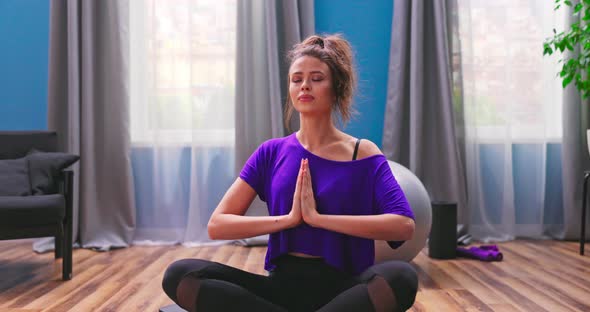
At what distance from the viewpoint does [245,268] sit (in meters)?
2.94

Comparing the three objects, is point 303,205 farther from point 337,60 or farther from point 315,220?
point 337,60

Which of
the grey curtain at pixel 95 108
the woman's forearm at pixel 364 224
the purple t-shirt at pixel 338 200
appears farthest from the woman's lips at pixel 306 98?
the grey curtain at pixel 95 108

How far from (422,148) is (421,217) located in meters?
1.07

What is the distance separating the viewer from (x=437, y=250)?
126 inches

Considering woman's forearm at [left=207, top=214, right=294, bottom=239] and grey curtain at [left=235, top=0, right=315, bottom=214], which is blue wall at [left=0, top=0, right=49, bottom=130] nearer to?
grey curtain at [left=235, top=0, right=315, bottom=214]

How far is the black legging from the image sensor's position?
4.50 feet

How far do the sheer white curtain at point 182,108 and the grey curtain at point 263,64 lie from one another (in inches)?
4.7

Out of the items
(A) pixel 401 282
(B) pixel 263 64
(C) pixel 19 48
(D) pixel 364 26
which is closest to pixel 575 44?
(D) pixel 364 26

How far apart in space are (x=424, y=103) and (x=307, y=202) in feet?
8.05

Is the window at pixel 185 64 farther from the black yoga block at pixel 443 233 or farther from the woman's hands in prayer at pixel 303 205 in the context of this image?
the woman's hands in prayer at pixel 303 205

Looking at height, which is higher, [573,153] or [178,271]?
[573,153]

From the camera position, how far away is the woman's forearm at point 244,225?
4.85 ft

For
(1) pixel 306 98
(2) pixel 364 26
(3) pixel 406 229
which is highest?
(2) pixel 364 26

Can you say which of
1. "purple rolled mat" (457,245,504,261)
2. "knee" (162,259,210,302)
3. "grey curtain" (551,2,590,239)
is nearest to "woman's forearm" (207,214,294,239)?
"knee" (162,259,210,302)
